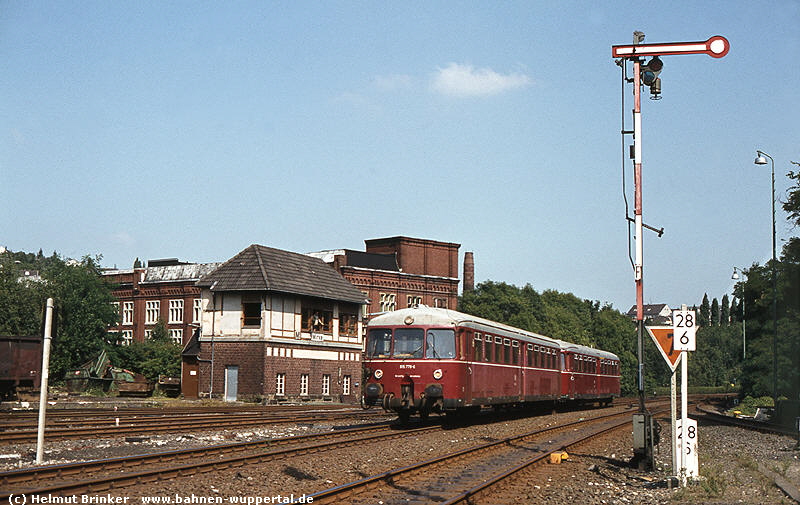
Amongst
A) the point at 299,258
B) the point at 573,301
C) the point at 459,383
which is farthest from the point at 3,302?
the point at 573,301

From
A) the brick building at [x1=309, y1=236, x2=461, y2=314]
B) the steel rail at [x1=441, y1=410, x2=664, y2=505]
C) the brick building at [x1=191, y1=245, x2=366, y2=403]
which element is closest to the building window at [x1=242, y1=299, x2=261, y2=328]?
the brick building at [x1=191, y1=245, x2=366, y2=403]

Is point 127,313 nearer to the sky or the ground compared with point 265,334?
nearer to the sky

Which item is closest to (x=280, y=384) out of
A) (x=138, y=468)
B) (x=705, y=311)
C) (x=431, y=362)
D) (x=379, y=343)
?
(x=379, y=343)

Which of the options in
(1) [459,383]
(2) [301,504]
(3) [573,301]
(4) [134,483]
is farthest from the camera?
(3) [573,301]

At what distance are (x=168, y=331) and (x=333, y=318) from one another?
28.2 m

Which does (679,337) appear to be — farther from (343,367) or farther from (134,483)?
(343,367)

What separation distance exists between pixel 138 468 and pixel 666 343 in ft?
26.5

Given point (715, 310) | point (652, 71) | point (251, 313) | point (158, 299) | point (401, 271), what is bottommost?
point (251, 313)

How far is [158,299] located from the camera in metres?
73.6

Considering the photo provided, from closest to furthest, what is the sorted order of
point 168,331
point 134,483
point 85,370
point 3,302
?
point 134,483, point 85,370, point 3,302, point 168,331

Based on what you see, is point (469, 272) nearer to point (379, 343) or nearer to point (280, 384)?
point (280, 384)

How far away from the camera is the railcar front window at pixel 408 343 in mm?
22391

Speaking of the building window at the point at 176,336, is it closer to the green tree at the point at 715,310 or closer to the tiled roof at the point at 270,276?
the tiled roof at the point at 270,276

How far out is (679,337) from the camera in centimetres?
A: 1296
